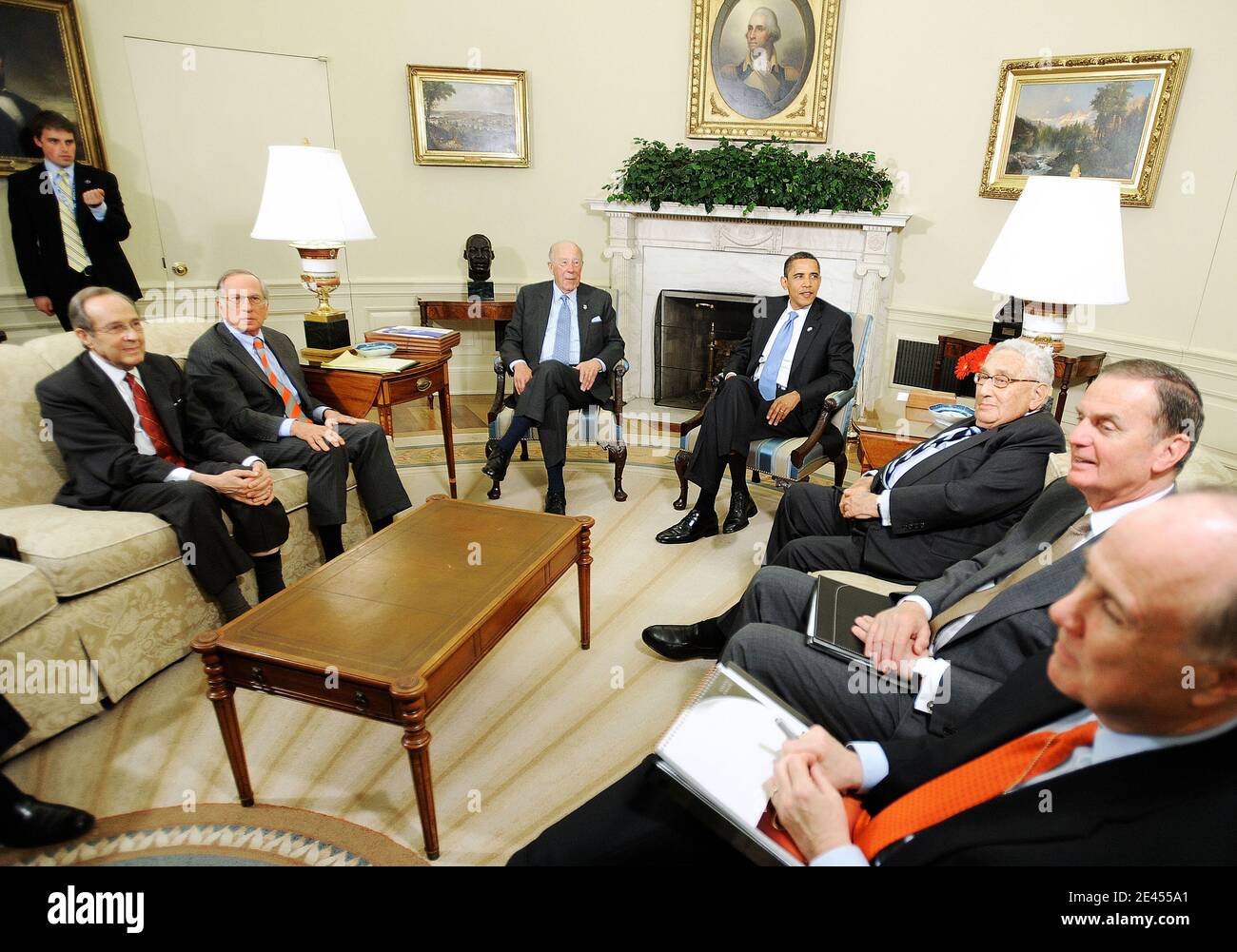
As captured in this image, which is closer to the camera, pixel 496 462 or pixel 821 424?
pixel 821 424

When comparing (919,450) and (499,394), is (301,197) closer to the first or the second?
(499,394)

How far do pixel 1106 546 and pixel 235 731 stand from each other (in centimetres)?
212

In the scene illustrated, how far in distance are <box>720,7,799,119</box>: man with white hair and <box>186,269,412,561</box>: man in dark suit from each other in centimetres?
390

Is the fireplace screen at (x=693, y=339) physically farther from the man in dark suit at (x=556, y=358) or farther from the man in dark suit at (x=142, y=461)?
the man in dark suit at (x=142, y=461)

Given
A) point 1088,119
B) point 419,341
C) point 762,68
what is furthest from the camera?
point 762,68

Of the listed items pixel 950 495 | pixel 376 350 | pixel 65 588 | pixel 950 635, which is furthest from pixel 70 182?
pixel 950 635

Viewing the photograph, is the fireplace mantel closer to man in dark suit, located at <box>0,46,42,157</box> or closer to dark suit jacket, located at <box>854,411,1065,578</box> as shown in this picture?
dark suit jacket, located at <box>854,411,1065,578</box>

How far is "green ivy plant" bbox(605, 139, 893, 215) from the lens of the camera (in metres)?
4.99

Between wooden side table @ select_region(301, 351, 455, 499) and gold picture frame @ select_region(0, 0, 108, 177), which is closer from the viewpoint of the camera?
wooden side table @ select_region(301, 351, 455, 499)

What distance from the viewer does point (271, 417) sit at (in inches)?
126

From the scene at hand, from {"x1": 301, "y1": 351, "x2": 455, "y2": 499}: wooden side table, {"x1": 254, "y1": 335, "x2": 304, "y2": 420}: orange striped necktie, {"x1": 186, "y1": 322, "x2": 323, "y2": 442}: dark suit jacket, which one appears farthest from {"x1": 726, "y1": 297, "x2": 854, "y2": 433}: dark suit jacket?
{"x1": 186, "y1": 322, "x2": 323, "y2": 442}: dark suit jacket

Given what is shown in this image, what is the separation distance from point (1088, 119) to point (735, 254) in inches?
92.8

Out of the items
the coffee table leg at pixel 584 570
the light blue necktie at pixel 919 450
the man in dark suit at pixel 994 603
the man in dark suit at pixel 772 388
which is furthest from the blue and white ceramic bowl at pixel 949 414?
the coffee table leg at pixel 584 570

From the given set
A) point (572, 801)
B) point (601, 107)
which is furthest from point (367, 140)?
point (572, 801)
